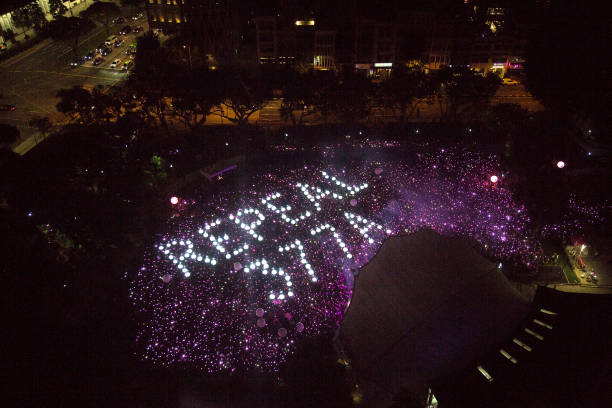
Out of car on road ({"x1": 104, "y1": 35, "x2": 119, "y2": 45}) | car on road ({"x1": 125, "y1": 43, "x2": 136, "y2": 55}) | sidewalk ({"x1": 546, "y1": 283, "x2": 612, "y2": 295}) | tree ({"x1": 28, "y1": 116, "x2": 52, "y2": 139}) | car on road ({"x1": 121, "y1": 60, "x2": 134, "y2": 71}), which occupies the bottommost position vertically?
sidewalk ({"x1": 546, "y1": 283, "x2": 612, "y2": 295})

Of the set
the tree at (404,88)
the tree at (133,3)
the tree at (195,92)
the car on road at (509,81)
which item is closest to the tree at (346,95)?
the tree at (404,88)

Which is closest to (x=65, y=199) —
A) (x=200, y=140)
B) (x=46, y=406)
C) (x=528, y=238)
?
(x=46, y=406)

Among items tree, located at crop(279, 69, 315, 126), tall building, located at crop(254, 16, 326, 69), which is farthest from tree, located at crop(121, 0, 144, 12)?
tree, located at crop(279, 69, 315, 126)

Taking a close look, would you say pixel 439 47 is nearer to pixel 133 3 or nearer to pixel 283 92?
pixel 283 92

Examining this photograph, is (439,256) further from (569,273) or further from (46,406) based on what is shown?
(46,406)

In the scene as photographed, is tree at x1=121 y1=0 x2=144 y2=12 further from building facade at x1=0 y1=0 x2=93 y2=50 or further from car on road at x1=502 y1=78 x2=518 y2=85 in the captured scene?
car on road at x1=502 y1=78 x2=518 y2=85

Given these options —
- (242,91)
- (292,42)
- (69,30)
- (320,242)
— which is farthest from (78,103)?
(69,30)

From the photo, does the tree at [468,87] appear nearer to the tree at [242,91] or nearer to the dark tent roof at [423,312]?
the tree at [242,91]
